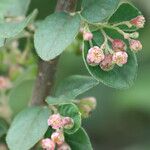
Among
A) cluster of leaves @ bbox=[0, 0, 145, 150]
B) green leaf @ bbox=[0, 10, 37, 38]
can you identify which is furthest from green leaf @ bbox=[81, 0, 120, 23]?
green leaf @ bbox=[0, 10, 37, 38]

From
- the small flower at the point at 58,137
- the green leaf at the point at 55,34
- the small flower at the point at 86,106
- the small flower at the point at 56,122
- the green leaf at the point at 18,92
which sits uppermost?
the green leaf at the point at 55,34

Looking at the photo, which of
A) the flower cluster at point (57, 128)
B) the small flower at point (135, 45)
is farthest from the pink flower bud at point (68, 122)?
the small flower at point (135, 45)

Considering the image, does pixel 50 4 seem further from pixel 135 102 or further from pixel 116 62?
pixel 116 62

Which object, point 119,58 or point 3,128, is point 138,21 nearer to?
point 119,58

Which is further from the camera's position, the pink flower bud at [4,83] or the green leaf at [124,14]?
the pink flower bud at [4,83]

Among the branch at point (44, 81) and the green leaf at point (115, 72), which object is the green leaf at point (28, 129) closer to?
the branch at point (44, 81)
